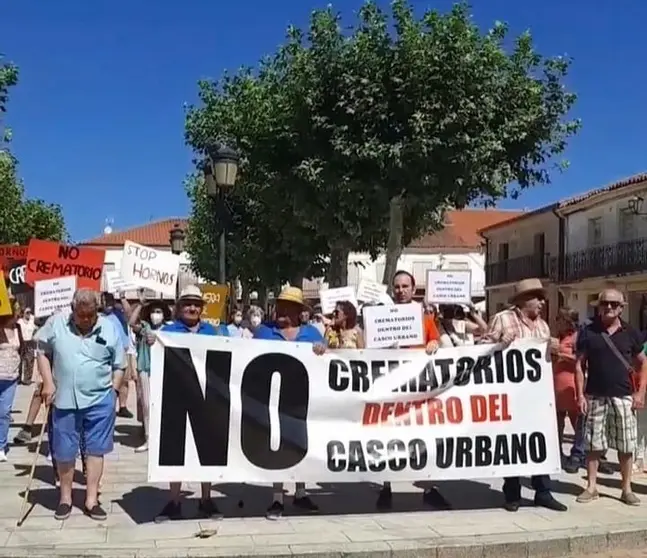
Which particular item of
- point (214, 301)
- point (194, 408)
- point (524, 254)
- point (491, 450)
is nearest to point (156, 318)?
point (214, 301)

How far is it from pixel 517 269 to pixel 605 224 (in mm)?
9867

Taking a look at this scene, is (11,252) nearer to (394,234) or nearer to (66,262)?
(66,262)

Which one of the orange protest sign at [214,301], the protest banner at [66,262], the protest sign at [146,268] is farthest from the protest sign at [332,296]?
the protest banner at [66,262]

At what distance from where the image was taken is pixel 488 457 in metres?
7.30

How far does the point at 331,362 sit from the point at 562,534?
6.95 ft

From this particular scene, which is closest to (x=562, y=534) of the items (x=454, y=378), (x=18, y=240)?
(x=454, y=378)

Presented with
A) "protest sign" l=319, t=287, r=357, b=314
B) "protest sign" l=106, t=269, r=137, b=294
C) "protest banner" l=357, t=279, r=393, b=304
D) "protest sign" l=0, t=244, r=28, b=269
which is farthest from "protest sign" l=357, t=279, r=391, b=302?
"protest sign" l=0, t=244, r=28, b=269

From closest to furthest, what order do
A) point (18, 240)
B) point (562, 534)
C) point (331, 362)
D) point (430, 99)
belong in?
point (562, 534) → point (331, 362) → point (430, 99) → point (18, 240)

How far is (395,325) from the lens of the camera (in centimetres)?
746

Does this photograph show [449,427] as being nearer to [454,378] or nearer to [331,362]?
[454,378]

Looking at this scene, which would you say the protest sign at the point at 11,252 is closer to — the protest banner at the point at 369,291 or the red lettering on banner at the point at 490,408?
the protest banner at the point at 369,291

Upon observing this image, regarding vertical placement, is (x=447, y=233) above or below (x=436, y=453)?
above

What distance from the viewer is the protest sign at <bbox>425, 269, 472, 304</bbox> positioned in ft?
31.6

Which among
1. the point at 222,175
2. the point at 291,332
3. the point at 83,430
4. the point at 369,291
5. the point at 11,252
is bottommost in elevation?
the point at 83,430
